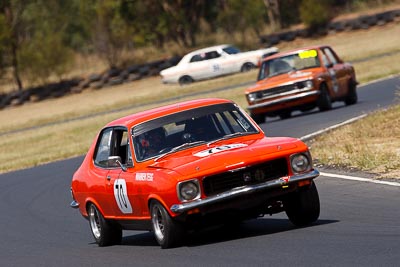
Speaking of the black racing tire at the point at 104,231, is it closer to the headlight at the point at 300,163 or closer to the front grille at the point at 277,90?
the headlight at the point at 300,163

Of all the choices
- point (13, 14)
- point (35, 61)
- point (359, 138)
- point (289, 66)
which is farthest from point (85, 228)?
point (13, 14)

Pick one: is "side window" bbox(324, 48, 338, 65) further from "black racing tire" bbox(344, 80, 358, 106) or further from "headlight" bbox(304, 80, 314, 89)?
"headlight" bbox(304, 80, 314, 89)

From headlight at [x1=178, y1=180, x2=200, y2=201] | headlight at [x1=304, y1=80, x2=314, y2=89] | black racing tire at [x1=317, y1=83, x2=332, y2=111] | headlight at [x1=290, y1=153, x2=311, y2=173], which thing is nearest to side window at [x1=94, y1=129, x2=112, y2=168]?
headlight at [x1=178, y1=180, x2=200, y2=201]

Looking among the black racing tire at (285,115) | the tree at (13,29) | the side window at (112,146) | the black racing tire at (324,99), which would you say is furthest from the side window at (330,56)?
the tree at (13,29)

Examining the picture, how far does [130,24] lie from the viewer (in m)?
64.5

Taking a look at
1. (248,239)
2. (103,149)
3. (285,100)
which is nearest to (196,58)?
(285,100)

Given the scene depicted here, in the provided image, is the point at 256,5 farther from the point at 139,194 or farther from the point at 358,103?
the point at 139,194

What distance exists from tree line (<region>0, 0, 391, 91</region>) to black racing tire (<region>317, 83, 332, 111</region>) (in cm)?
3512

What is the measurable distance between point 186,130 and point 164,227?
1387 mm

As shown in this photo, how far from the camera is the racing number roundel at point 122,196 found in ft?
34.5

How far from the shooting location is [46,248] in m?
11.9

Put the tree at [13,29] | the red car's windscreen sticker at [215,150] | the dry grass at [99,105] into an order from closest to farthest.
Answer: the red car's windscreen sticker at [215,150], the dry grass at [99,105], the tree at [13,29]

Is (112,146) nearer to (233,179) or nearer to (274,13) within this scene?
(233,179)

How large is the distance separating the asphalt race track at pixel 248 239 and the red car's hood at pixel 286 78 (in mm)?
9529
